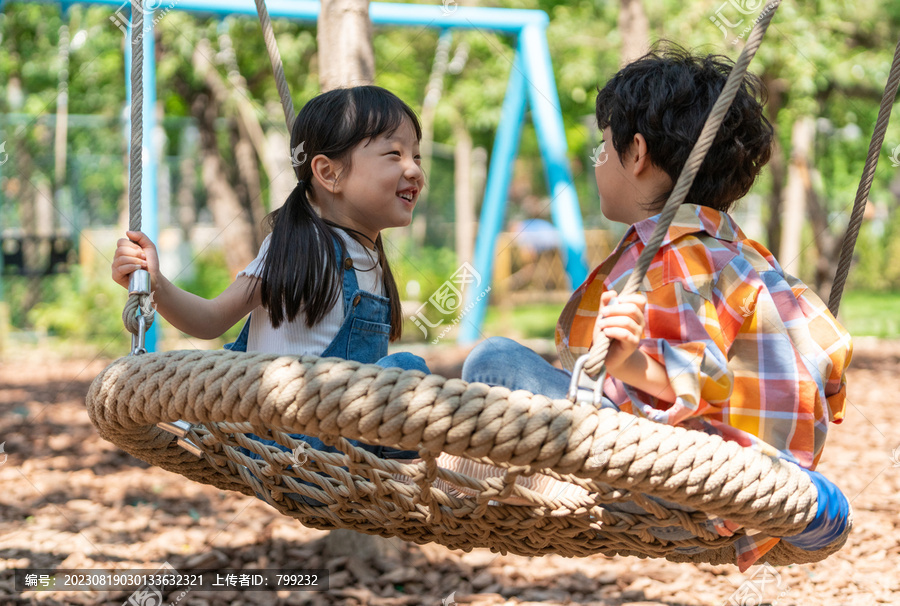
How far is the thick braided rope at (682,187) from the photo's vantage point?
1.09m

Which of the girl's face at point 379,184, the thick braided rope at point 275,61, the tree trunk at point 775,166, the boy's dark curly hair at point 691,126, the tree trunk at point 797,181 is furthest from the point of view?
the tree trunk at point 797,181

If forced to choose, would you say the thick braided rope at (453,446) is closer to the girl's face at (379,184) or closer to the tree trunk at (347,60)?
the girl's face at (379,184)

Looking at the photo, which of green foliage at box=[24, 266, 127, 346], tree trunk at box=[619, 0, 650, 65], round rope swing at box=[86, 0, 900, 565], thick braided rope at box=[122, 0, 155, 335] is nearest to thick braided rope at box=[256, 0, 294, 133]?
thick braided rope at box=[122, 0, 155, 335]

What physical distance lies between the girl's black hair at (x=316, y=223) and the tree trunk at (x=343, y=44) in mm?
679

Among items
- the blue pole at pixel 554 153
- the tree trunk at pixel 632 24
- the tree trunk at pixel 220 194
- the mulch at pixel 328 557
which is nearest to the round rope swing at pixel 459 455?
the mulch at pixel 328 557

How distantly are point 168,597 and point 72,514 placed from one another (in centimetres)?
83

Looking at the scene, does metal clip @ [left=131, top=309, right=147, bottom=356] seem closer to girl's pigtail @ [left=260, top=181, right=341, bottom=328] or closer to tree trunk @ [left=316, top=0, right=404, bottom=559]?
girl's pigtail @ [left=260, top=181, right=341, bottom=328]

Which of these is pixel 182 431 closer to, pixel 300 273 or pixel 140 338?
pixel 140 338

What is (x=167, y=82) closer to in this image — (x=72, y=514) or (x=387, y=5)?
(x=387, y=5)

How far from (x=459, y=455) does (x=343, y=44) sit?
69.4 inches

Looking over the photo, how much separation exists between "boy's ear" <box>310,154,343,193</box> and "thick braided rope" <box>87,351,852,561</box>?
62 cm

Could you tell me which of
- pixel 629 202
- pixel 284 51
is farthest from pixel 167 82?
pixel 629 202

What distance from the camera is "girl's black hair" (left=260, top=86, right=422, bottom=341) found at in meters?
1.61

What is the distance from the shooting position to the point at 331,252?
1.64 meters
